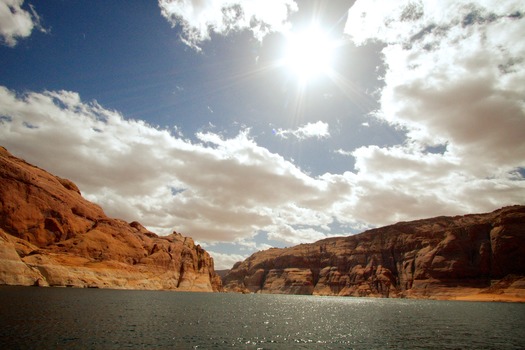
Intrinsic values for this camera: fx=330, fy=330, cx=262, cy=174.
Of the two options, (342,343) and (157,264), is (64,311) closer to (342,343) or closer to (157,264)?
(342,343)

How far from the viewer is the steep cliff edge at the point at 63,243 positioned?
9944cm

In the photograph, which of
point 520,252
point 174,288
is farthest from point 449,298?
point 174,288

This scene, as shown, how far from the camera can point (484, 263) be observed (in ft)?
636

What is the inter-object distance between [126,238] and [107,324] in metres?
132

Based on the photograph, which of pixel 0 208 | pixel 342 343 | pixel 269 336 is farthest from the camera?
pixel 0 208

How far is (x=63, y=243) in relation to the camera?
127 metres

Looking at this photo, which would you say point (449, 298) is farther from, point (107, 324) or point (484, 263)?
point (107, 324)

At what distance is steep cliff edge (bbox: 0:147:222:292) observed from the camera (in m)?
99.4

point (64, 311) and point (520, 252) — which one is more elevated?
point (520, 252)

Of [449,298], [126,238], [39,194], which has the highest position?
[39,194]

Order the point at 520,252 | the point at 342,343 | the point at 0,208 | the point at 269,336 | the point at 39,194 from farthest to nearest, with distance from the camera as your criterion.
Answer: the point at 520,252 → the point at 39,194 → the point at 0,208 → the point at 269,336 → the point at 342,343

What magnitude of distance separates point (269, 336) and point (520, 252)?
200819 millimetres

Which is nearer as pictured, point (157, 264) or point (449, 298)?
point (157, 264)

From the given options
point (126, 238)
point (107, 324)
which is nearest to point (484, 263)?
point (126, 238)
